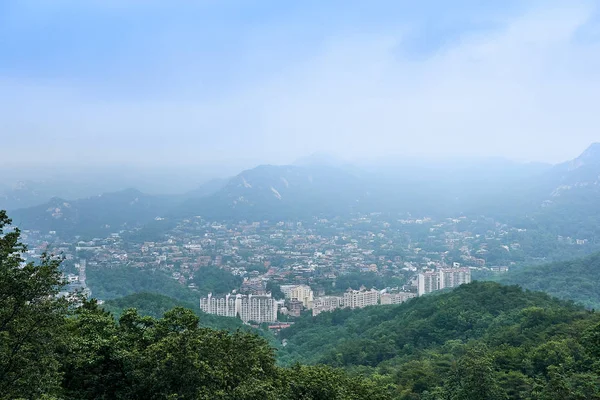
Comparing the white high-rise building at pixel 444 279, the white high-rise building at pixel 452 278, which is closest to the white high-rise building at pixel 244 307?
the white high-rise building at pixel 444 279

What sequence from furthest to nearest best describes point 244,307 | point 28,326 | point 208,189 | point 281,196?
point 208,189
point 281,196
point 244,307
point 28,326

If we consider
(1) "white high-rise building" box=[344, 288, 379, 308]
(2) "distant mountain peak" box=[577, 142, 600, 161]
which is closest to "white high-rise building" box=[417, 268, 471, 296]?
(1) "white high-rise building" box=[344, 288, 379, 308]

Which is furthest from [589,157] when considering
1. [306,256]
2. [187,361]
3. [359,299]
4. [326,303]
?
[187,361]

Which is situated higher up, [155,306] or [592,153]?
[592,153]

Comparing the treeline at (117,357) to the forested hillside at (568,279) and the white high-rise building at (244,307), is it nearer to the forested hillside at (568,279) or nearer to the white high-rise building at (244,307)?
the white high-rise building at (244,307)

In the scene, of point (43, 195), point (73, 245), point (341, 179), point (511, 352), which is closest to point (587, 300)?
point (511, 352)

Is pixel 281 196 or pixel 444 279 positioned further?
pixel 281 196

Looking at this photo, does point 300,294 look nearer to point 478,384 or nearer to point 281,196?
point 478,384
